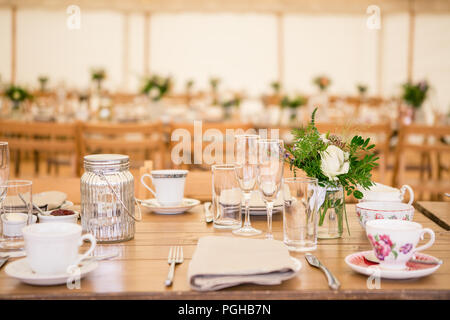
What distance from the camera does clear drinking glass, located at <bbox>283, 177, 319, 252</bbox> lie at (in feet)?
3.76

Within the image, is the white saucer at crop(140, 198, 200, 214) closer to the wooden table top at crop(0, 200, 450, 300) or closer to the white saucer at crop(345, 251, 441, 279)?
the wooden table top at crop(0, 200, 450, 300)

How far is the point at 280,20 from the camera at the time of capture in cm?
889

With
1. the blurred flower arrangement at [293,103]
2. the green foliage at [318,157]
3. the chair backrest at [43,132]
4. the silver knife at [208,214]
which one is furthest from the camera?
the blurred flower arrangement at [293,103]

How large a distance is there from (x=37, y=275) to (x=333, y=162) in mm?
648

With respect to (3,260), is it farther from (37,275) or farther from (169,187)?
(169,187)

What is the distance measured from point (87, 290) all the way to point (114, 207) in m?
0.34

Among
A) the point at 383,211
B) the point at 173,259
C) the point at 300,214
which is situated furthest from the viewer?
the point at 383,211

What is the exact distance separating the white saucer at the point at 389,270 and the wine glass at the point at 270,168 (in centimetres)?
22

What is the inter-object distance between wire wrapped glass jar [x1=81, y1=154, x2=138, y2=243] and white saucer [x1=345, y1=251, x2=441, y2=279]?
49 centimetres

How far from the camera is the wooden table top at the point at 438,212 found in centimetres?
145

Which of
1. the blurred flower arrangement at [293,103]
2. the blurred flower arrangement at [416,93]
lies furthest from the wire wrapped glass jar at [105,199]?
the blurred flower arrangement at [416,93]

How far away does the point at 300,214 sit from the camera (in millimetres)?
1162

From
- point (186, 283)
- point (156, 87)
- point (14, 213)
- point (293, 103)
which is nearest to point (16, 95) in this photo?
point (156, 87)

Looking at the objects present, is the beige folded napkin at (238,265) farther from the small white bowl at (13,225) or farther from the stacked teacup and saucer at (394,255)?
the small white bowl at (13,225)
